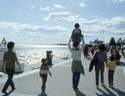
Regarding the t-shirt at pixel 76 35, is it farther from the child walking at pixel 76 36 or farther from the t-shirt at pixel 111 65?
the t-shirt at pixel 111 65

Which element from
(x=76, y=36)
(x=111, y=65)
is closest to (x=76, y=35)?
(x=76, y=36)

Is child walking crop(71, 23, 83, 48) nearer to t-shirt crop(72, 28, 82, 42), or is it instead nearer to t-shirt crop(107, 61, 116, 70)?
t-shirt crop(72, 28, 82, 42)

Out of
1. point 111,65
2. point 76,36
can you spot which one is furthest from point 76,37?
point 111,65

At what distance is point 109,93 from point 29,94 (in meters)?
2.58

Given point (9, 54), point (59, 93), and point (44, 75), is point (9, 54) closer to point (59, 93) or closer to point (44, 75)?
point (44, 75)

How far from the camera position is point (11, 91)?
18.6 ft

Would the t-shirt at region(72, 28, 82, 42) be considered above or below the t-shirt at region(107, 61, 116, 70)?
above

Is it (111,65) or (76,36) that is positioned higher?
(76,36)

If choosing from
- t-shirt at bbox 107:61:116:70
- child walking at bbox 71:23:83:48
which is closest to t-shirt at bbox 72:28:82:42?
child walking at bbox 71:23:83:48

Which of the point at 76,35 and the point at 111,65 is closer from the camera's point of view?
the point at 76,35

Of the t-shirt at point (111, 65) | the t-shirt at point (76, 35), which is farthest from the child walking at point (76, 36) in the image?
the t-shirt at point (111, 65)

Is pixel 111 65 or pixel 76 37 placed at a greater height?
pixel 76 37

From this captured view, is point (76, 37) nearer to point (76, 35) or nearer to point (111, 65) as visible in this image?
point (76, 35)

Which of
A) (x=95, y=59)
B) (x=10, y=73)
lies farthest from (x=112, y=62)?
(x=10, y=73)
